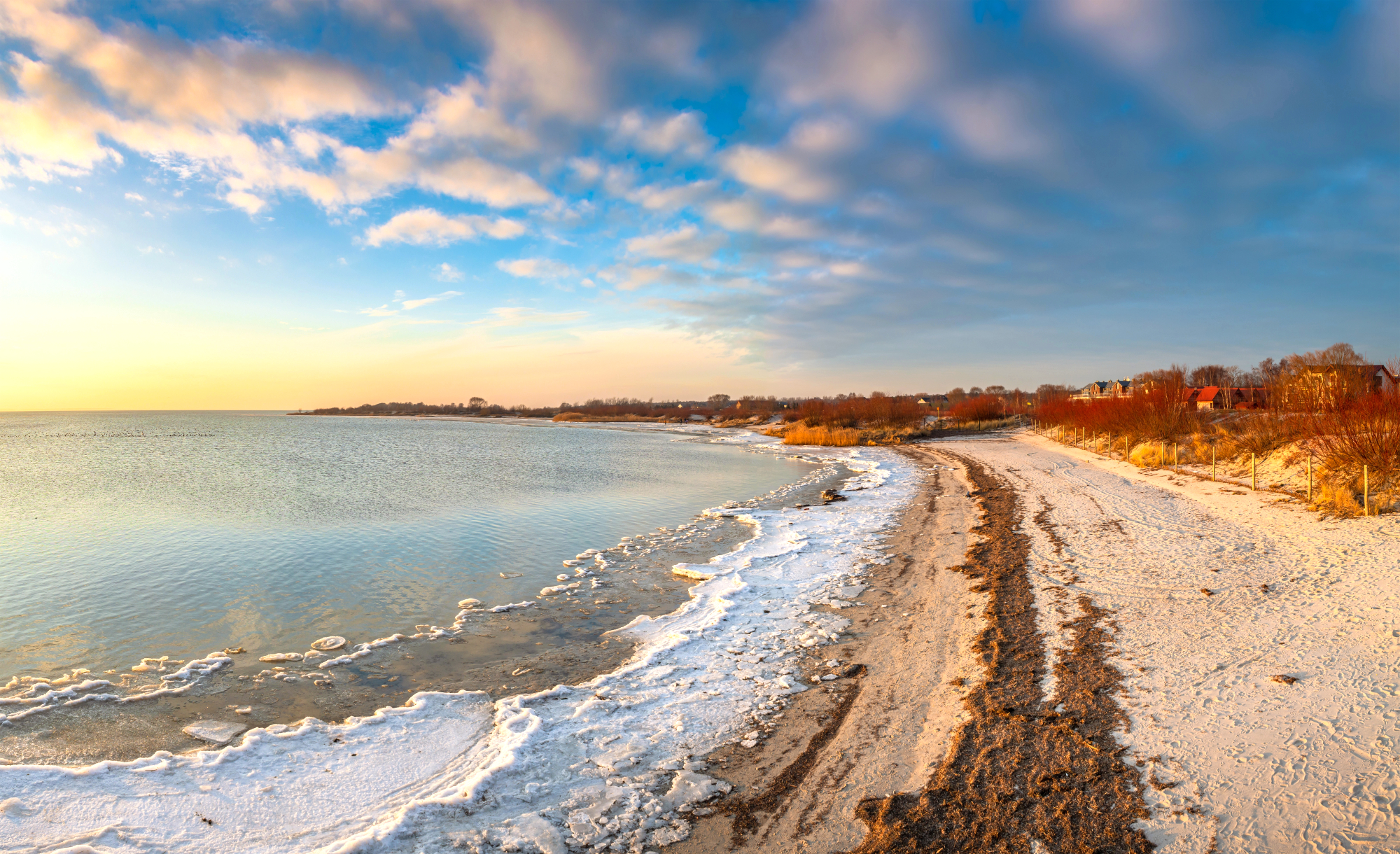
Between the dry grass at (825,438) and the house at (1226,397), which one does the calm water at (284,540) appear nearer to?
the dry grass at (825,438)

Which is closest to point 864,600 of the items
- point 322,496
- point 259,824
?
point 259,824

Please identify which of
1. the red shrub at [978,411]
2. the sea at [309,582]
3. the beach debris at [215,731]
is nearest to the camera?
the beach debris at [215,731]

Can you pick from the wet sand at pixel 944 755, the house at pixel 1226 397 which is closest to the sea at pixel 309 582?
the wet sand at pixel 944 755

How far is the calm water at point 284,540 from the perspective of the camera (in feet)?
29.2

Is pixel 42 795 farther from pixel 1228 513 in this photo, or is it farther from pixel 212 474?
pixel 212 474

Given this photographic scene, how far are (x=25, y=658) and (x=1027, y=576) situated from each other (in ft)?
45.6

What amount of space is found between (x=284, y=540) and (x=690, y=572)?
988cm

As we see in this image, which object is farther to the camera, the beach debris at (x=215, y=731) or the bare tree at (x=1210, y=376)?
the bare tree at (x=1210, y=376)

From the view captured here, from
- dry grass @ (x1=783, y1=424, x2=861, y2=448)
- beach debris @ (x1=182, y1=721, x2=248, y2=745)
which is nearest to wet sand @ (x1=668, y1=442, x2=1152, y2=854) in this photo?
beach debris @ (x1=182, y1=721, x2=248, y2=745)

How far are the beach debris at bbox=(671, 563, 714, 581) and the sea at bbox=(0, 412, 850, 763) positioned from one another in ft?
0.92

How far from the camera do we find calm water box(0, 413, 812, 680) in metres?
8.91

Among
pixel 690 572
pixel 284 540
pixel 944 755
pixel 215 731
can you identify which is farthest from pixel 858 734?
pixel 284 540

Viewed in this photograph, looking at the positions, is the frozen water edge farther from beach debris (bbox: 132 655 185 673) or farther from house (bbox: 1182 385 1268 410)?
house (bbox: 1182 385 1268 410)

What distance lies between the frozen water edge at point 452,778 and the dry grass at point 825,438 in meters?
41.8
